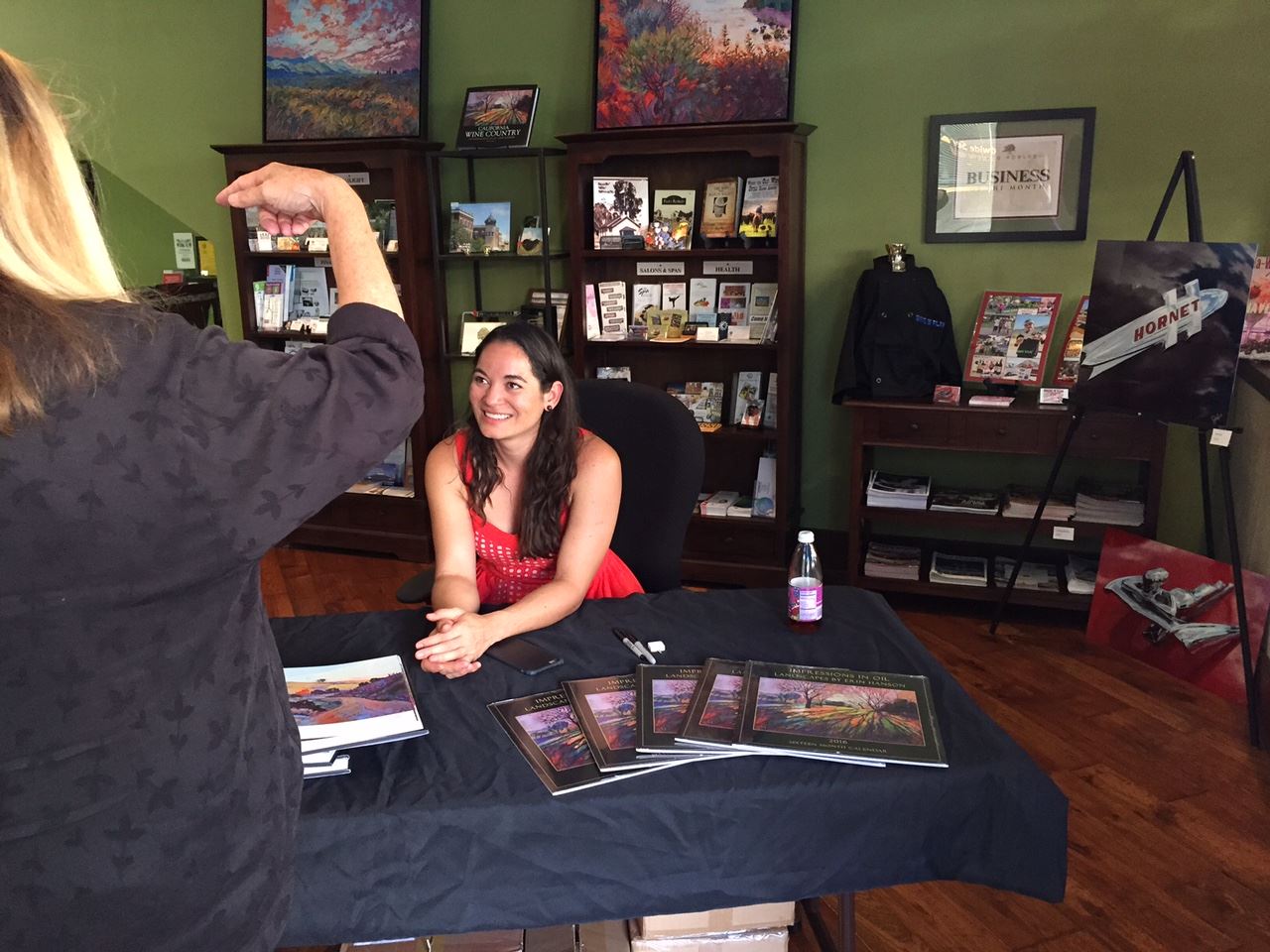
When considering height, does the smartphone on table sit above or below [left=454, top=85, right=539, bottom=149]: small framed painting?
below

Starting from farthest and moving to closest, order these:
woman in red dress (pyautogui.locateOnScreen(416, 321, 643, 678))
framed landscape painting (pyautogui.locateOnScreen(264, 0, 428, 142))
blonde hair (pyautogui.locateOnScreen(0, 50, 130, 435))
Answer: framed landscape painting (pyautogui.locateOnScreen(264, 0, 428, 142)) → woman in red dress (pyautogui.locateOnScreen(416, 321, 643, 678)) → blonde hair (pyautogui.locateOnScreen(0, 50, 130, 435))

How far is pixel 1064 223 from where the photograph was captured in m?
3.65

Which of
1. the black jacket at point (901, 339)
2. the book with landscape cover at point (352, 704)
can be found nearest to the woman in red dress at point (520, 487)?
the book with landscape cover at point (352, 704)

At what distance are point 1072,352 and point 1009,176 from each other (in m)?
0.68

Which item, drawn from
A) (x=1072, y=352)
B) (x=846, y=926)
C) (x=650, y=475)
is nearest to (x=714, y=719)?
(x=846, y=926)

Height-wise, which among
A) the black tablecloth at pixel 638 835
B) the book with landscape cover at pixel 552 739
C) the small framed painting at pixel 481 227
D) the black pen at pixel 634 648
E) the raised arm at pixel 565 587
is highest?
the small framed painting at pixel 481 227

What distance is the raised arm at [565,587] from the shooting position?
1642 mm

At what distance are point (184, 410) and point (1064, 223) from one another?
3.53 metres

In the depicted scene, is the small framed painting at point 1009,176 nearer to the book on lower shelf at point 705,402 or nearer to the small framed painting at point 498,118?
the book on lower shelf at point 705,402

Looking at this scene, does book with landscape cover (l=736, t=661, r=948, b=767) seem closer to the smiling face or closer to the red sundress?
the red sundress

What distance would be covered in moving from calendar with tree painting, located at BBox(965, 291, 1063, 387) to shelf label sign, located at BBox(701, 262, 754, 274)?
911mm

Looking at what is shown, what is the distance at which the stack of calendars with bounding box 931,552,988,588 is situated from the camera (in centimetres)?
371

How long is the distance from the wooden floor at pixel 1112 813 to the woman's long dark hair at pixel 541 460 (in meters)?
0.99

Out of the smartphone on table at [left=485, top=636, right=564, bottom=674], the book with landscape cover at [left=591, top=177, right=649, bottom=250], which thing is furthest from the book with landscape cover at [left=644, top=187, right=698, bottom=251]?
the smartphone on table at [left=485, top=636, right=564, bottom=674]
